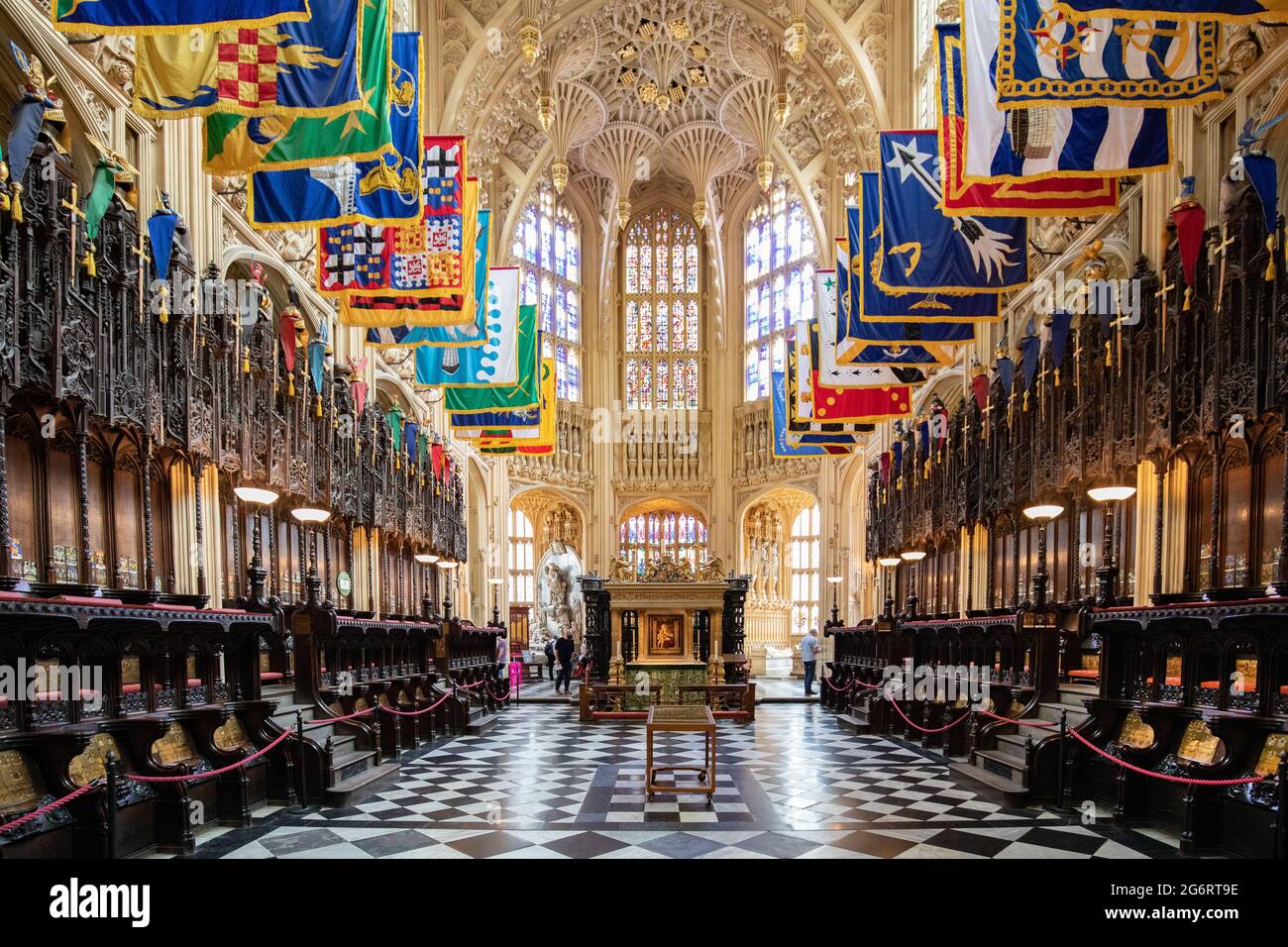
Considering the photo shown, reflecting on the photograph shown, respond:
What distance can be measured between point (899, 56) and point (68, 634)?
23.5 m

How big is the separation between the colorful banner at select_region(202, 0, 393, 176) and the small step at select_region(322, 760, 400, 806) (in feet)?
19.4

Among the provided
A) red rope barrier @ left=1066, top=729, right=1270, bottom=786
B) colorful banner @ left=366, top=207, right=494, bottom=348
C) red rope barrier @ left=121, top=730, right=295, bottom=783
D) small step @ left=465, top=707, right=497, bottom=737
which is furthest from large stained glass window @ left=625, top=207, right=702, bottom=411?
red rope barrier @ left=121, top=730, right=295, bottom=783

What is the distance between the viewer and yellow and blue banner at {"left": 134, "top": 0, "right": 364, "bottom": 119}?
740 centimetres

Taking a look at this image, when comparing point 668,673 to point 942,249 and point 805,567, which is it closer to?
point 942,249

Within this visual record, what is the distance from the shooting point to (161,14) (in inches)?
255

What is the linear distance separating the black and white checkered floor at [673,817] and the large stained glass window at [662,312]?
27.4m

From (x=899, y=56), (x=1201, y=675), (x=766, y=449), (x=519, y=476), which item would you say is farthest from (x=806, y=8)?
(x=1201, y=675)

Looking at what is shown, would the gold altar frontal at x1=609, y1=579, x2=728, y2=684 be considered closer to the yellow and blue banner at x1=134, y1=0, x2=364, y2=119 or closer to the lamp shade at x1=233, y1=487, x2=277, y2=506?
the lamp shade at x1=233, y1=487, x2=277, y2=506

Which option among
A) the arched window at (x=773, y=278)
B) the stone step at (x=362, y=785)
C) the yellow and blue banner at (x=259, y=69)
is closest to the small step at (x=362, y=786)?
the stone step at (x=362, y=785)

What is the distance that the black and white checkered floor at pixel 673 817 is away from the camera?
6.69 metres

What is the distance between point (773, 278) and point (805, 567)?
11890mm

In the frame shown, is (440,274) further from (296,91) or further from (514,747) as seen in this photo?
(514,747)

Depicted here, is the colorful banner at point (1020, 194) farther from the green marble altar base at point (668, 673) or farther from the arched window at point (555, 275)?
the arched window at point (555, 275)

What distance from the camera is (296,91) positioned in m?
7.66
